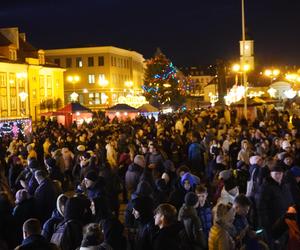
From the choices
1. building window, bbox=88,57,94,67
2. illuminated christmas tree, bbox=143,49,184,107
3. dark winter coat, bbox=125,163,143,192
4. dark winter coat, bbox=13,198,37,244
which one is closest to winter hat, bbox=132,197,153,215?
dark winter coat, bbox=13,198,37,244

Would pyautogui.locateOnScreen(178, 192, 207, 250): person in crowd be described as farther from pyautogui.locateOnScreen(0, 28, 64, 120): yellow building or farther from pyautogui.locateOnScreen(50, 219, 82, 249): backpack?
pyautogui.locateOnScreen(0, 28, 64, 120): yellow building

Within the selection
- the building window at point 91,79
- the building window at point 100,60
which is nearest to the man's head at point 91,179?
the building window at point 100,60

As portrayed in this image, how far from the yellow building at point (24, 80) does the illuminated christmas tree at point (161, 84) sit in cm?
1208

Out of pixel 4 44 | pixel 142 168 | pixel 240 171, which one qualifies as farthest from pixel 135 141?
pixel 4 44

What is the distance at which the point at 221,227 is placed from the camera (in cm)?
600

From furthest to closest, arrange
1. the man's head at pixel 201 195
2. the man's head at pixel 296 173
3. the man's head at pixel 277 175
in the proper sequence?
1. the man's head at pixel 296 173
2. the man's head at pixel 277 175
3. the man's head at pixel 201 195

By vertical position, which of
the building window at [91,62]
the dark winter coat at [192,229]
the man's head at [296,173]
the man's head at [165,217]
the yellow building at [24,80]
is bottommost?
the dark winter coat at [192,229]

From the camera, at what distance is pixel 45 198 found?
8.92 metres

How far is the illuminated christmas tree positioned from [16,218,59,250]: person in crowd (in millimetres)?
61731

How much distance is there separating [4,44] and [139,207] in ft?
155

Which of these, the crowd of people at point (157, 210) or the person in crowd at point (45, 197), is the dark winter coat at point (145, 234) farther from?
the person in crowd at point (45, 197)

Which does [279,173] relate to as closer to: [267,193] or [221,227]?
[267,193]

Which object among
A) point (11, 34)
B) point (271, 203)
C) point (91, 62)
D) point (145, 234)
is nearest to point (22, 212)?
point (145, 234)

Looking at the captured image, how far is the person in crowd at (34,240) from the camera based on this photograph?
525 cm
